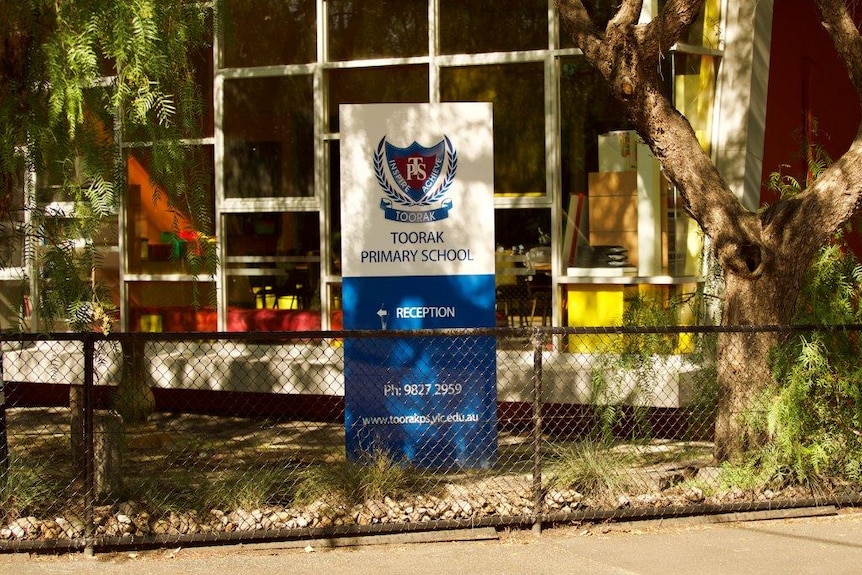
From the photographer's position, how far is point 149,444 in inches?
401

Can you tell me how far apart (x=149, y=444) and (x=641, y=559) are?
525 centimetres

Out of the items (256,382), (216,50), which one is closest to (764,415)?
(256,382)

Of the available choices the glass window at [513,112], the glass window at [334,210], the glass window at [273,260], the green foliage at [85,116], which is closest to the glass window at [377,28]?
the glass window at [513,112]

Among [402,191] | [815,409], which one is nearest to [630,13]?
[402,191]

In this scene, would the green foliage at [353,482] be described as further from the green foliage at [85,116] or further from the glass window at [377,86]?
the glass window at [377,86]

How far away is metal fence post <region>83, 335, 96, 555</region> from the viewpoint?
673 cm

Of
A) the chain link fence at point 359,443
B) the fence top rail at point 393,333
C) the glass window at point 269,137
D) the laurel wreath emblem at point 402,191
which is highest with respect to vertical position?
the glass window at point 269,137

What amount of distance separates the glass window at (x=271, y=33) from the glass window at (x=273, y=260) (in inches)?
63.5

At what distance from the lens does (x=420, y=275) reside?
863 centimetres

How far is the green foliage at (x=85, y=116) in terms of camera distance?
626 centimetres

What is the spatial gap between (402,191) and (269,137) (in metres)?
3.35

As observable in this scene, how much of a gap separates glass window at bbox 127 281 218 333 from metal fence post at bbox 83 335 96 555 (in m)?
4.90

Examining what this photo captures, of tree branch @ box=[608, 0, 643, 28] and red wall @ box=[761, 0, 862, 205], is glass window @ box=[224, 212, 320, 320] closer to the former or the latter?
tree branch @ box=[608, 0, 643, 28]

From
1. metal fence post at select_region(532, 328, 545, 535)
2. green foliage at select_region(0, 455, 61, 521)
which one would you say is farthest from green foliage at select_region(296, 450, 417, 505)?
green foliage at select_region(0, 455, 61, 521)
